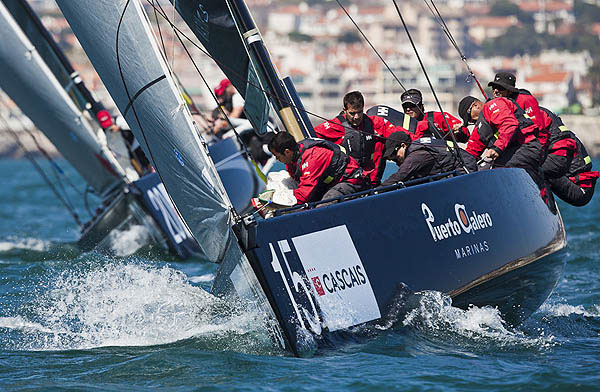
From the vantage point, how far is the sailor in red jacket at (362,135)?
4.98 meters

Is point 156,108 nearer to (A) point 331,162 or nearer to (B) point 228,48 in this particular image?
(A) point 331,162

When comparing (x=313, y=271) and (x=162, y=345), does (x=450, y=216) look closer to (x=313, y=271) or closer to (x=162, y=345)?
(x=313, y=271)

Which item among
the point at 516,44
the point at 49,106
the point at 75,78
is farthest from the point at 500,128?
the point at 516,44

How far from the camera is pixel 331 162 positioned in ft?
14.5

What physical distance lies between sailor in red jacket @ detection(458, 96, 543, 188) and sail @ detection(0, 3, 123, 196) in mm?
3775

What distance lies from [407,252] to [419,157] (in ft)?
2.30

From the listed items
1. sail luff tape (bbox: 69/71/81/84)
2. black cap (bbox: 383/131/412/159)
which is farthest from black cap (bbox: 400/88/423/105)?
sail luff tape (bbox: 69/71/81/84)

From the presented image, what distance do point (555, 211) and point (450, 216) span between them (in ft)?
4.26

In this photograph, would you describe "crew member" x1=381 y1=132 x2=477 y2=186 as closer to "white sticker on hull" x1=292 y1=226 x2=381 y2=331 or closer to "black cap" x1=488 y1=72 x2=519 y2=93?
"black cap" x1=488 y1=72 x2=519 y2=93

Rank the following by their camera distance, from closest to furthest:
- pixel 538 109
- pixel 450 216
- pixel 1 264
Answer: pixel 450 216 < pixel 538 109 < pixel 1 264

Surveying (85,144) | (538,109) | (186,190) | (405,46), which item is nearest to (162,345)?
(186,190)

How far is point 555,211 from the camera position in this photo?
5582mm

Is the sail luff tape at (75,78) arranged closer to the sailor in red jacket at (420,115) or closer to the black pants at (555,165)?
the sailor in red jacket at (420,115)

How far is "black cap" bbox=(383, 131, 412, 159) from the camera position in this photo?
4797 millimetres
